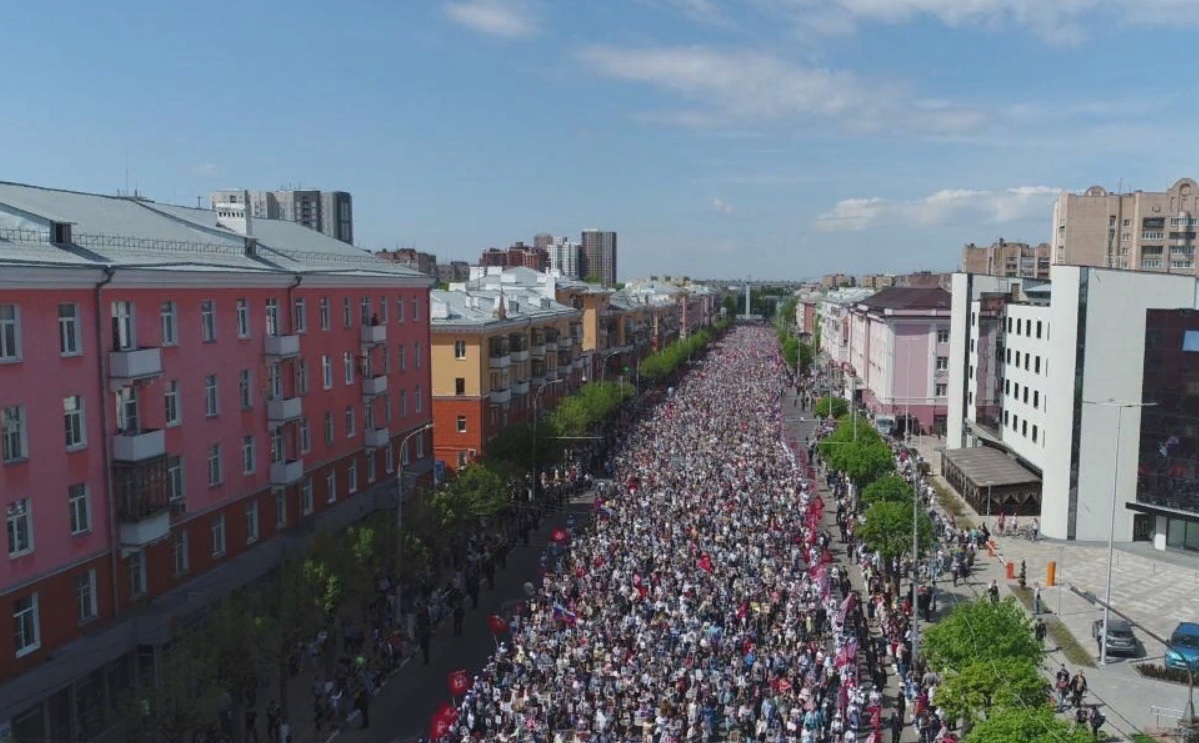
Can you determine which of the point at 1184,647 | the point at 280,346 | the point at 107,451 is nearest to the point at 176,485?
the point at 107,451

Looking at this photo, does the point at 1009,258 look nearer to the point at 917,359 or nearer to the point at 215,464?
the point at 917,359

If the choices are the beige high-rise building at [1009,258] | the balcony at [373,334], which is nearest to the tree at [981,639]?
the balcony at [373,334]

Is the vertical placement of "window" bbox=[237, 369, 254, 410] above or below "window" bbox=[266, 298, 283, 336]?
below

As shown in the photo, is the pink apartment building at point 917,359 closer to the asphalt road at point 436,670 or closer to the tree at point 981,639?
the asphalt road at point 436,670

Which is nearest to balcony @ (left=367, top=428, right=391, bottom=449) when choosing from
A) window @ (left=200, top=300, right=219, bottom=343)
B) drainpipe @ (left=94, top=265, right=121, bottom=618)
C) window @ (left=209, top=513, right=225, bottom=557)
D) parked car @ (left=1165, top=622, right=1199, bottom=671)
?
window @ (left=209, top=513, right=225, bottom=557)

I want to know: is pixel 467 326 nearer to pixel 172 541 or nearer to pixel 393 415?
pixel 393 415

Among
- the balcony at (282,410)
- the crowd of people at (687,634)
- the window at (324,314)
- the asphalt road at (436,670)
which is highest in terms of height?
the window at (324,314)

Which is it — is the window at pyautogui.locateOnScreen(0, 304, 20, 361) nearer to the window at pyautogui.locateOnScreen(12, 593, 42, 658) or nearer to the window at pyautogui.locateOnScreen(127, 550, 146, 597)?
the window at pyautogui.locateOnScreen(12, 593, 42, 658)
